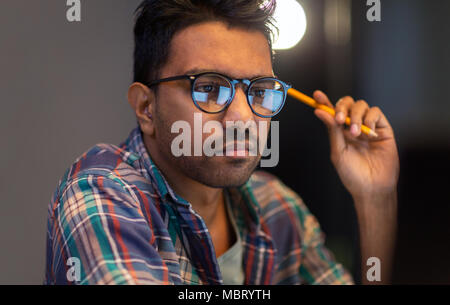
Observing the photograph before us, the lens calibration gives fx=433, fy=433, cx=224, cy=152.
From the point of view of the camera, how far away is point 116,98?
857 millimetres

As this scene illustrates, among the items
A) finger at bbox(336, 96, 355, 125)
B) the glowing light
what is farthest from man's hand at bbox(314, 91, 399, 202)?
the glowing light

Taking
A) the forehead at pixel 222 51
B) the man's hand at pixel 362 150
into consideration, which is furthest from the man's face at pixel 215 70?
the man's hand at pixel 362 150

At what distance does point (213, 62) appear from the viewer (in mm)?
707

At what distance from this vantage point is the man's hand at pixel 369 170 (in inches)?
33.7

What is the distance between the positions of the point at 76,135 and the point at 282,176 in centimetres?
57

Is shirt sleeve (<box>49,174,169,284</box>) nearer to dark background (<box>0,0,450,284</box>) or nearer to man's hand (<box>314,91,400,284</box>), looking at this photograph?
dark background (<box>0,0,450,284</box>)

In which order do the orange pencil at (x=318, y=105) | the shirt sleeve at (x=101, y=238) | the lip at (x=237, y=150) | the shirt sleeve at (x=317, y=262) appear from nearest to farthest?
the shirt sleeve at (x=101, y=238), the lip at (x=237, y=150), the orange pencil at (x=318, y=105), the shirt sleeve at (x=317, y=262)

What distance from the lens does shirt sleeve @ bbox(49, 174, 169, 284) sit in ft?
2.07

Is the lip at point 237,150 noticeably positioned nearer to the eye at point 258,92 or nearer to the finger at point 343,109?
the eye at point 258,92

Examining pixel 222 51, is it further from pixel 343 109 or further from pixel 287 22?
pixel 343 109

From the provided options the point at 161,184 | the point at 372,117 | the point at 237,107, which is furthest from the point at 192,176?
the point at 372,117

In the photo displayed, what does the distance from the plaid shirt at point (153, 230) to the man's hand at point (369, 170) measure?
20 cm
